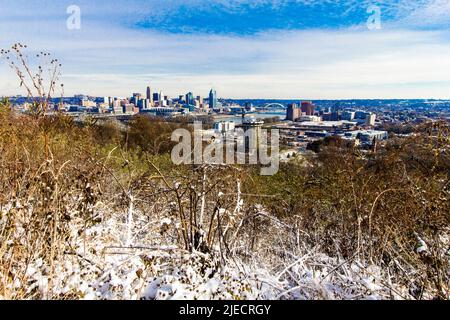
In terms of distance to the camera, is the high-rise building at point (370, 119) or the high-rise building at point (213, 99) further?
the high-rise building at point (370, 119)

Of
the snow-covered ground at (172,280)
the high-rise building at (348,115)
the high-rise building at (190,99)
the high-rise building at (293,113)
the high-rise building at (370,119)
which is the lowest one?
the snow-covered ground at (172,280)

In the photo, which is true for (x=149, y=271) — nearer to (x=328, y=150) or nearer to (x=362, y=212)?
(x=362, y=212)

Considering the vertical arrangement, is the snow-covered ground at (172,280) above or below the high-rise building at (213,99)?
below

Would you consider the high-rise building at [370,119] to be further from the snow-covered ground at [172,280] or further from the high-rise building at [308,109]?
the snow-covered ground at [172,280]

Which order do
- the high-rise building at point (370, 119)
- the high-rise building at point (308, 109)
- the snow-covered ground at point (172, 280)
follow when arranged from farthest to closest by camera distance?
the high-rise building at point (308, 109), the high-rise building at point (370, 119), the snow-covered ground at point (172, 280)

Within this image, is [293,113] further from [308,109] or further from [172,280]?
[172,280]

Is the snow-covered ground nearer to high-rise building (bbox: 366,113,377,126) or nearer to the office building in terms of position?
the office building

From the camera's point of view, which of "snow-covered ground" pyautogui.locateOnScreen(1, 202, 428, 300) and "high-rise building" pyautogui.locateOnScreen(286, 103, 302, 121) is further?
"high-rise building" pyautogui.locateOnScreen(286, 103, 302, 121)

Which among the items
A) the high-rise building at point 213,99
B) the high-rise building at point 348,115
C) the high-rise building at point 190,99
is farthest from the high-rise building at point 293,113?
the high-rise building at point 213,99

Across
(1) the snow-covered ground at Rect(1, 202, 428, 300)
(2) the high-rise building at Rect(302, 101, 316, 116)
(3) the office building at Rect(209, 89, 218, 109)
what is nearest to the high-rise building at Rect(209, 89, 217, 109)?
(3) the office building at Rect(209, 89, 218, 109)
